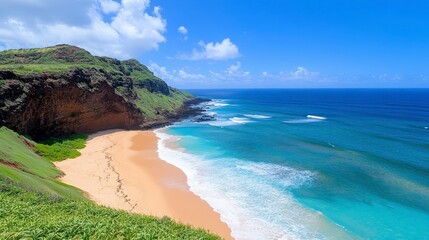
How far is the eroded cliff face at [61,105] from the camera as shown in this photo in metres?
42.3

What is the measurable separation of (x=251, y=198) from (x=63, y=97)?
38.0m

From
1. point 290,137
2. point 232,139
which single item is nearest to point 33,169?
point 232,139

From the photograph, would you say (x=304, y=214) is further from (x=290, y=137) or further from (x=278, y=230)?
(x=290, y=137)

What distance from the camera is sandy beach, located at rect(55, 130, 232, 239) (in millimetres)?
27391

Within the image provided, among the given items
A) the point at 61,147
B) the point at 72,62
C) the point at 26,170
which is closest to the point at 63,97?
the point at 61,147

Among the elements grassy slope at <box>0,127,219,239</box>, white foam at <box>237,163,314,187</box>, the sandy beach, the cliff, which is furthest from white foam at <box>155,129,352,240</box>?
the cliff

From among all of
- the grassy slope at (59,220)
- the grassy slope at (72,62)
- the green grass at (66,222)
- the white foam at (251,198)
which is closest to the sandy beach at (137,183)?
the white foam at (251,198)

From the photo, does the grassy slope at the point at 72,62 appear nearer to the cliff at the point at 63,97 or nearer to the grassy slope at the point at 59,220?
the cliff at the point at 63,97

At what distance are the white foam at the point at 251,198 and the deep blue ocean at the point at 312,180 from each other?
9 cm

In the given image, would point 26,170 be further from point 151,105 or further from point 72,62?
point 151,105

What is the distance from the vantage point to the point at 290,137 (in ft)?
203

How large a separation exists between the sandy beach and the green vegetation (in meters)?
1.36

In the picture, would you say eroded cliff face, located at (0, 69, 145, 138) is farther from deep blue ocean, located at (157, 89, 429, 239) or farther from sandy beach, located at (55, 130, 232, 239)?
deep blue ocean, located at (157, 89, 429, 239)

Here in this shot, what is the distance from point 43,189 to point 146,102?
68.3m
